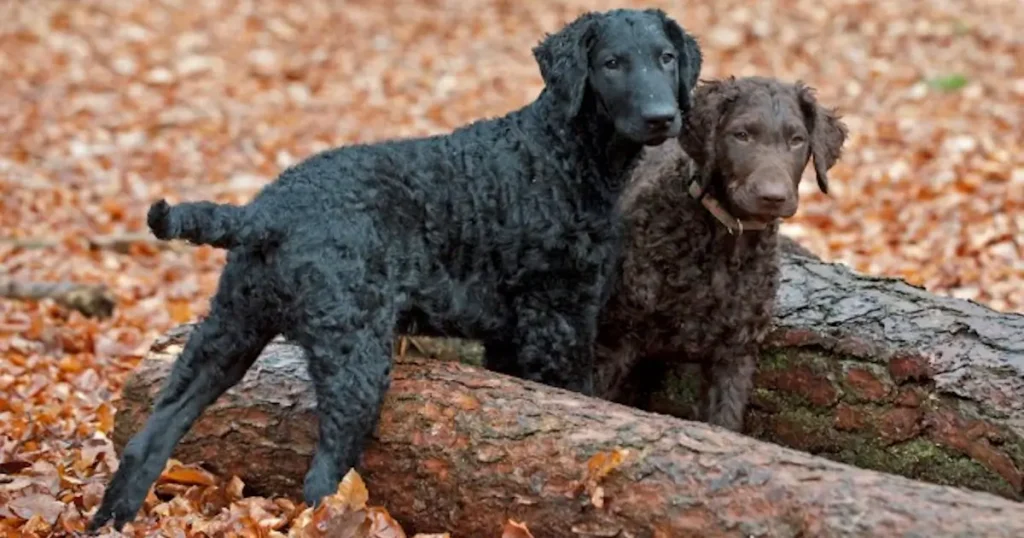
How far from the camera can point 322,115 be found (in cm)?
1334

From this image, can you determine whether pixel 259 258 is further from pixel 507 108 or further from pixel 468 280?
pixel 507 108

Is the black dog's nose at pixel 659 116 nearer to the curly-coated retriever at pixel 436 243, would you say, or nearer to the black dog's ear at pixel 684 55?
the curly-coated retriever at pixel 436 243

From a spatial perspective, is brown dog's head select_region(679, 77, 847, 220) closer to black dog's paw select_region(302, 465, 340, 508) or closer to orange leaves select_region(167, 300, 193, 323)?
black dog's paw select_region(302, 465, 340, 508)

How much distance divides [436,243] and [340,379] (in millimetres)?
717

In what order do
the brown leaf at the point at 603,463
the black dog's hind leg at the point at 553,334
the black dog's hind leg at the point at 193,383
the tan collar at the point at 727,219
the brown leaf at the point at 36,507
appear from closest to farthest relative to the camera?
the brown leaf at the point at 603,463
the black dog's hind leg at the point at 193,383
the brown leaf at the point at 36,507
the black dog's hind leg at the point at 553,334
the tan collar at the point at 727,219

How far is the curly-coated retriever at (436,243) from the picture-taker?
15.2 feet

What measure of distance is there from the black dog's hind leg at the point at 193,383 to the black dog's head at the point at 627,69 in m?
1.55

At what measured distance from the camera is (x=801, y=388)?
5.49 m

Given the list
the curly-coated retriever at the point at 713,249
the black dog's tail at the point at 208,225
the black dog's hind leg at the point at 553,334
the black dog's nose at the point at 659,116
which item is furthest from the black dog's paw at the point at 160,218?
the curly-coated retriever at the point at 713,249

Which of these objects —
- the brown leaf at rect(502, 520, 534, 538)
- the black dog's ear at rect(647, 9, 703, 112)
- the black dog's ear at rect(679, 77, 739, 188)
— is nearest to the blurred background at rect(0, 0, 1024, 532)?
the brown leaf at rect(502, 520, 534, 538)

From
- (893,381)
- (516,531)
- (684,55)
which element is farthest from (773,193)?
→ (516,531)

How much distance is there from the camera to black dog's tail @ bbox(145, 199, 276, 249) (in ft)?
14.2

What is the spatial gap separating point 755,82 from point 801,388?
1321 mm

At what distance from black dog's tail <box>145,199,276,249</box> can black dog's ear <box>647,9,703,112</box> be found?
1843 mm
